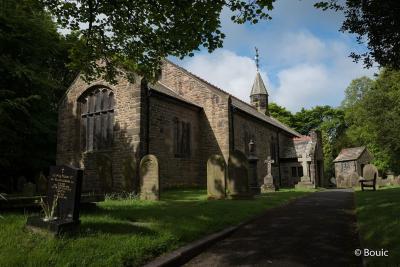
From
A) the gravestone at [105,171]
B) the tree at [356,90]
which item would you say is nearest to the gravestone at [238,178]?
the gravestone at [105,171]

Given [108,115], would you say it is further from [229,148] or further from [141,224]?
[141,224]

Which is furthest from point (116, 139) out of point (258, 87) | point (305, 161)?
point (258, 87)

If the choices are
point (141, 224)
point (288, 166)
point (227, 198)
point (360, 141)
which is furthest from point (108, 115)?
point (360, 141)

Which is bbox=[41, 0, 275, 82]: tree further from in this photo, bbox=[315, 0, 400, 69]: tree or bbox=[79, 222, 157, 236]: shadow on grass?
bbox=[79, 222, 157, 236]: shadow on grass

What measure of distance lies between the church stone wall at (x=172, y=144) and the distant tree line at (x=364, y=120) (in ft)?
34.0

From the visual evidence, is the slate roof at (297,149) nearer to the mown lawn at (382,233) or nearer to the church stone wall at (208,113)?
the church stone wall at (208,113)

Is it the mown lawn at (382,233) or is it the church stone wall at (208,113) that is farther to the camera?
the church stone wall at (208,113)

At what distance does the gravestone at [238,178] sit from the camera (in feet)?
45.8

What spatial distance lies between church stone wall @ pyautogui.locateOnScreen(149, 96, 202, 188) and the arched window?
233cm

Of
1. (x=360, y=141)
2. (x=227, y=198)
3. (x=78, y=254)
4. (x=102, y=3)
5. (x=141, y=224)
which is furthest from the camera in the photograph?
(x=360, y=141)

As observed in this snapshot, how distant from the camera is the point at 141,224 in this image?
7297mm

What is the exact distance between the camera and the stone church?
56.1 feet

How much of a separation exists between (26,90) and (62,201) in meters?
16.2

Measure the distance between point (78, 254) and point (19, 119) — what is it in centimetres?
1839
